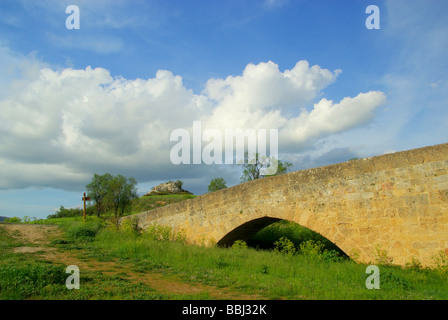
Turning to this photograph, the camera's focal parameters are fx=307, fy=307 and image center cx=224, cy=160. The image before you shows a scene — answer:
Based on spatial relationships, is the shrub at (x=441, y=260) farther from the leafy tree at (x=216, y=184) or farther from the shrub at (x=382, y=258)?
the leafy tree at (x=216, y=184)

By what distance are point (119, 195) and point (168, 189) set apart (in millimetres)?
25188

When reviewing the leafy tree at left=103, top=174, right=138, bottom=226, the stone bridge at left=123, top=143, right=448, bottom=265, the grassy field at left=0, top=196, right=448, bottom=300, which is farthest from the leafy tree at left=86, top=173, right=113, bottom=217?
the stone bridge at left=123, top=143, right=448, bottom=265

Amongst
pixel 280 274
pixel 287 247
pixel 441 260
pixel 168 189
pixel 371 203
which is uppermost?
pixel 168 189

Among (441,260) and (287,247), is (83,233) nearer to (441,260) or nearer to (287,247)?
(287,247)

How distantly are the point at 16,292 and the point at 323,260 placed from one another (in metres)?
6.73

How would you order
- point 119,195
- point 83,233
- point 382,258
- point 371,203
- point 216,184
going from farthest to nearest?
1. point 216,184
2. point 119,195
3. point 83,233
4. point 371,203
5. point 382,258

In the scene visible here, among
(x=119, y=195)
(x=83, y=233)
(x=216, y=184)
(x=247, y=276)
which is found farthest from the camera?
(x=216, y=184)

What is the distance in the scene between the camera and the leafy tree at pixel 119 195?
2258 centimetres

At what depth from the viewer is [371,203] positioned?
7.53 meters

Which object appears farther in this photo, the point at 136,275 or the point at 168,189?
the point at 168,189

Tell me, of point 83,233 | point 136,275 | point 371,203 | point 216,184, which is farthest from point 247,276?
point 216,184

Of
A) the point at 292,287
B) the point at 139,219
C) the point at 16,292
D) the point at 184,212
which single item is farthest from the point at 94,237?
the point at 292,287

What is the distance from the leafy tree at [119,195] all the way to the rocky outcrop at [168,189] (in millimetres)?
23684

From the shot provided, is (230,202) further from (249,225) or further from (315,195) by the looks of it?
(315,195)
